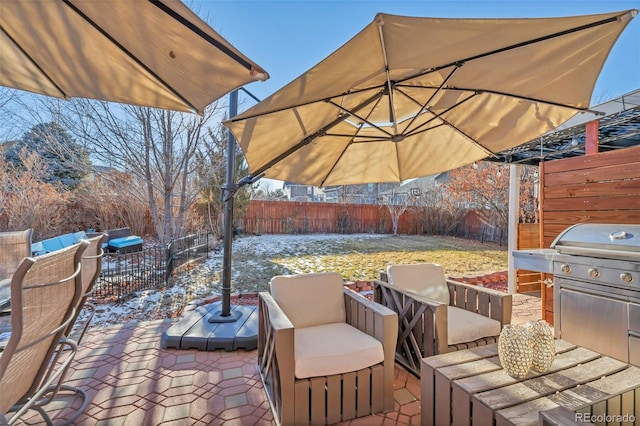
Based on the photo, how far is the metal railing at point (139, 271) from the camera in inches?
191

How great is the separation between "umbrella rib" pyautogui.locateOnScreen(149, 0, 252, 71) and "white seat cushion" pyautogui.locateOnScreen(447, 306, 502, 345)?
8.57 feet

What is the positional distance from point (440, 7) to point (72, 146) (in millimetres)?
7355

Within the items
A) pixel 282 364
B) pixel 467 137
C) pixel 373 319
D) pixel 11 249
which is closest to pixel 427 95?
pixel 467 137

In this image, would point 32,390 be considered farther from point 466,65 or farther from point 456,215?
point 456,215

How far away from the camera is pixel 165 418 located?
2.08m

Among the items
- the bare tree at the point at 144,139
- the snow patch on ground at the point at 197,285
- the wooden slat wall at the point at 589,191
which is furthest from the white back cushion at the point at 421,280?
the bare tree at the point at 144,139

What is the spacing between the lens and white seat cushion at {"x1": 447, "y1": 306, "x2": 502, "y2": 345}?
8.27 ft

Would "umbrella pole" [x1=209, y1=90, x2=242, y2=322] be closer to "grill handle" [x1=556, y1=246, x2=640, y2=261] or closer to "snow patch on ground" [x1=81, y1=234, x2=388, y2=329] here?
"snow patch on ground" [x1=81, y1=234, x2=388, y2=329]

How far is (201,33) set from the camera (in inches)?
66.1

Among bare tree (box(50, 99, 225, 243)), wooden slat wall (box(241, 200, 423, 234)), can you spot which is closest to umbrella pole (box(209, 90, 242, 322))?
bare tree (box(50, 99, 225, 243))

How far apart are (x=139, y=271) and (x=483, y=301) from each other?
218 inches

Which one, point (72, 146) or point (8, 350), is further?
point (72, 146)

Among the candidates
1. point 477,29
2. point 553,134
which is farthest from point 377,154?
point 553,134

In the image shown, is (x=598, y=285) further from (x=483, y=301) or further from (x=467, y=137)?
(x=467, y=137)
